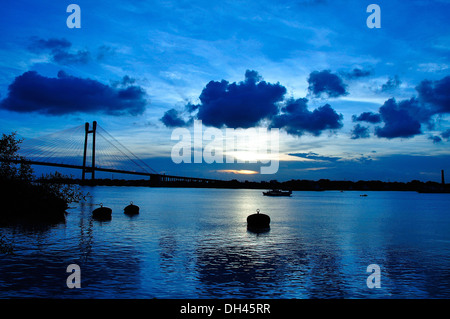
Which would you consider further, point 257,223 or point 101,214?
point 101,214

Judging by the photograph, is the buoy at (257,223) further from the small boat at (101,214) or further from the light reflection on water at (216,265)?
the small boat at (101,214)

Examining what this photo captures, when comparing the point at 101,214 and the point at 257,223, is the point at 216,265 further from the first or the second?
the point at 101,214

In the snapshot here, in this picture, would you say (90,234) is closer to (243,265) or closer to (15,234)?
(15,234)

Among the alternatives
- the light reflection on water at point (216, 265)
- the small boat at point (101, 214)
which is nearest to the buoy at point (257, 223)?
the light reflection on water at point (216, 265)

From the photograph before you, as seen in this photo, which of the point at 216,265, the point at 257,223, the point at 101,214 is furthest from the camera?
the point at 101,214

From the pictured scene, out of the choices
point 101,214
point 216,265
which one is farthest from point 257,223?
point 216,265

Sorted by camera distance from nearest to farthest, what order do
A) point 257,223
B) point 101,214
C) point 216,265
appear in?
point 216,265 → point 257,223 → point 101,214

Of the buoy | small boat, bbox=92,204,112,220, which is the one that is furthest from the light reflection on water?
small boat, bbox=92,204,112,220

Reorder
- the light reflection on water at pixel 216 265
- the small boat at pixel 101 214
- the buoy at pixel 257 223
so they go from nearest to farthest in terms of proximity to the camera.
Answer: the light reflection on water at pixel 216 265 < the buoy at pixel 257 223 < the small boat at pixel 101 214

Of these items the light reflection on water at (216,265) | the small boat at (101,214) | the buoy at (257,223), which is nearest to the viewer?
the light reflection on water at (216,265)

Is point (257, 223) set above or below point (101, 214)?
below
